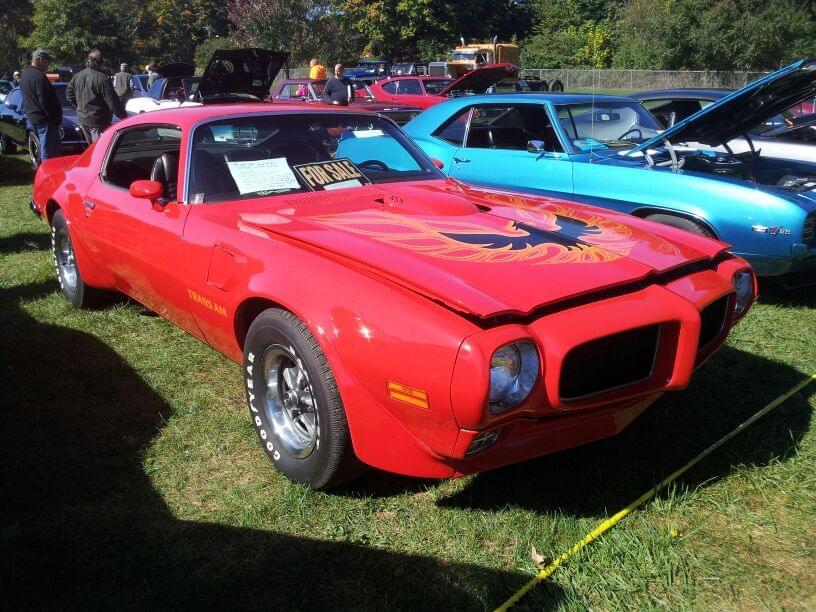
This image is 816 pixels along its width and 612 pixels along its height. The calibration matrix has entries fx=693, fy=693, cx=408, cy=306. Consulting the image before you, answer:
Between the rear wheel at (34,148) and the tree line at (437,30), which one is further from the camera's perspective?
the tree line at (437,30)

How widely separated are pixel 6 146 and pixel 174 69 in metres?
5.77

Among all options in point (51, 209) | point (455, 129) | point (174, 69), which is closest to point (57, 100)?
point (51, 209)

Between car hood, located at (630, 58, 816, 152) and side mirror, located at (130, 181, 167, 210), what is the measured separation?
11.9ft

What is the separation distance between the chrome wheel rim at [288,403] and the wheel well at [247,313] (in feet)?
0.68

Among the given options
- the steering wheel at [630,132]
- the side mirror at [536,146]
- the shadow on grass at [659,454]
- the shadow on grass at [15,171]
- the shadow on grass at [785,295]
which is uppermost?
the steering wheel at [630,132]

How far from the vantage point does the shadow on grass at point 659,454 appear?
106 inches

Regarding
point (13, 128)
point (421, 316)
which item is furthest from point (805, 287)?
point (13, 128)

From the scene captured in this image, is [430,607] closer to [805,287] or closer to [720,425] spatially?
[720,425]

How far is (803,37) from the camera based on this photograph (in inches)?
1432

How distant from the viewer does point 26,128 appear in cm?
1115

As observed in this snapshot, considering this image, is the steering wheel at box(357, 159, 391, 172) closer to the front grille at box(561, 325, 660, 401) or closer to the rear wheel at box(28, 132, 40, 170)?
the front grille at box(561, 325, 660, 401)

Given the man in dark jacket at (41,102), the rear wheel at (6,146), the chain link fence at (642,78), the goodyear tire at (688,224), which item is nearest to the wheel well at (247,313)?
the goodyear tire at (688,224)

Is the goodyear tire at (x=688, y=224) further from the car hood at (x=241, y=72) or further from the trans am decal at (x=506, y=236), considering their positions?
the car hood at (x=241, y=72)

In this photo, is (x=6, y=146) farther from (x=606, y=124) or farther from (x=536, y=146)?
(x=606, y=124)
